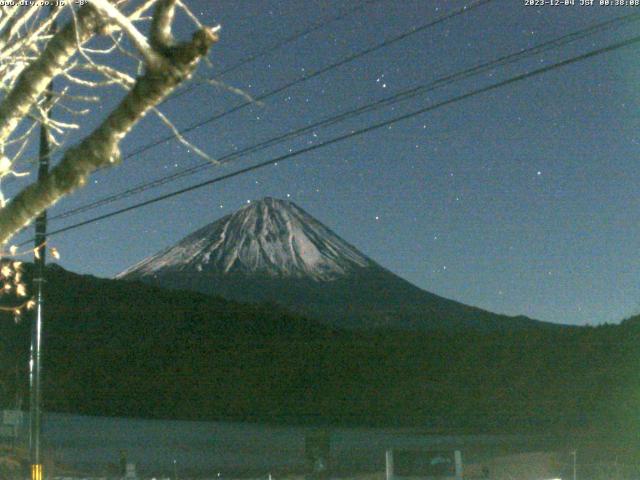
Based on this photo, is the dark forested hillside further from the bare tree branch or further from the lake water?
the bare tree branch

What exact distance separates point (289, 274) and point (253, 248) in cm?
927

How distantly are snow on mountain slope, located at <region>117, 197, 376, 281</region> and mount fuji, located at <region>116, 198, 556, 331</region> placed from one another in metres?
0.19

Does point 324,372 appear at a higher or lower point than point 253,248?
lower

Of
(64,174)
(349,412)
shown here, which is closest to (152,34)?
(64,174)

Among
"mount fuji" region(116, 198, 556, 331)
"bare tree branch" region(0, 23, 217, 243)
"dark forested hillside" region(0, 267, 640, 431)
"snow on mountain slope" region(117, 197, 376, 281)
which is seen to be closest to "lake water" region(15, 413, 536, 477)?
A: "dark forested hillside" region(0, 267, 640, 431)

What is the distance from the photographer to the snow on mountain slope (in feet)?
604

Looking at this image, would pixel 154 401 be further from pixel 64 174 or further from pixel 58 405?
pixel 64 174

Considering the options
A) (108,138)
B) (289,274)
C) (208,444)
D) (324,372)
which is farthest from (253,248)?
(108,138)

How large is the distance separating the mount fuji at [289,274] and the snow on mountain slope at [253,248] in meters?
0.19

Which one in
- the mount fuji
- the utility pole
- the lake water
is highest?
the mount fuji

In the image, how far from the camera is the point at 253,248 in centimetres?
19375

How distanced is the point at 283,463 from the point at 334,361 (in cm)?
4528

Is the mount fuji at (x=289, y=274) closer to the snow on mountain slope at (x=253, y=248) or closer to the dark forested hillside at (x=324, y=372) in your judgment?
the snow on mountain slope at (x=253, y=248)

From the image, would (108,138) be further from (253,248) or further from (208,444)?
(253,248)
